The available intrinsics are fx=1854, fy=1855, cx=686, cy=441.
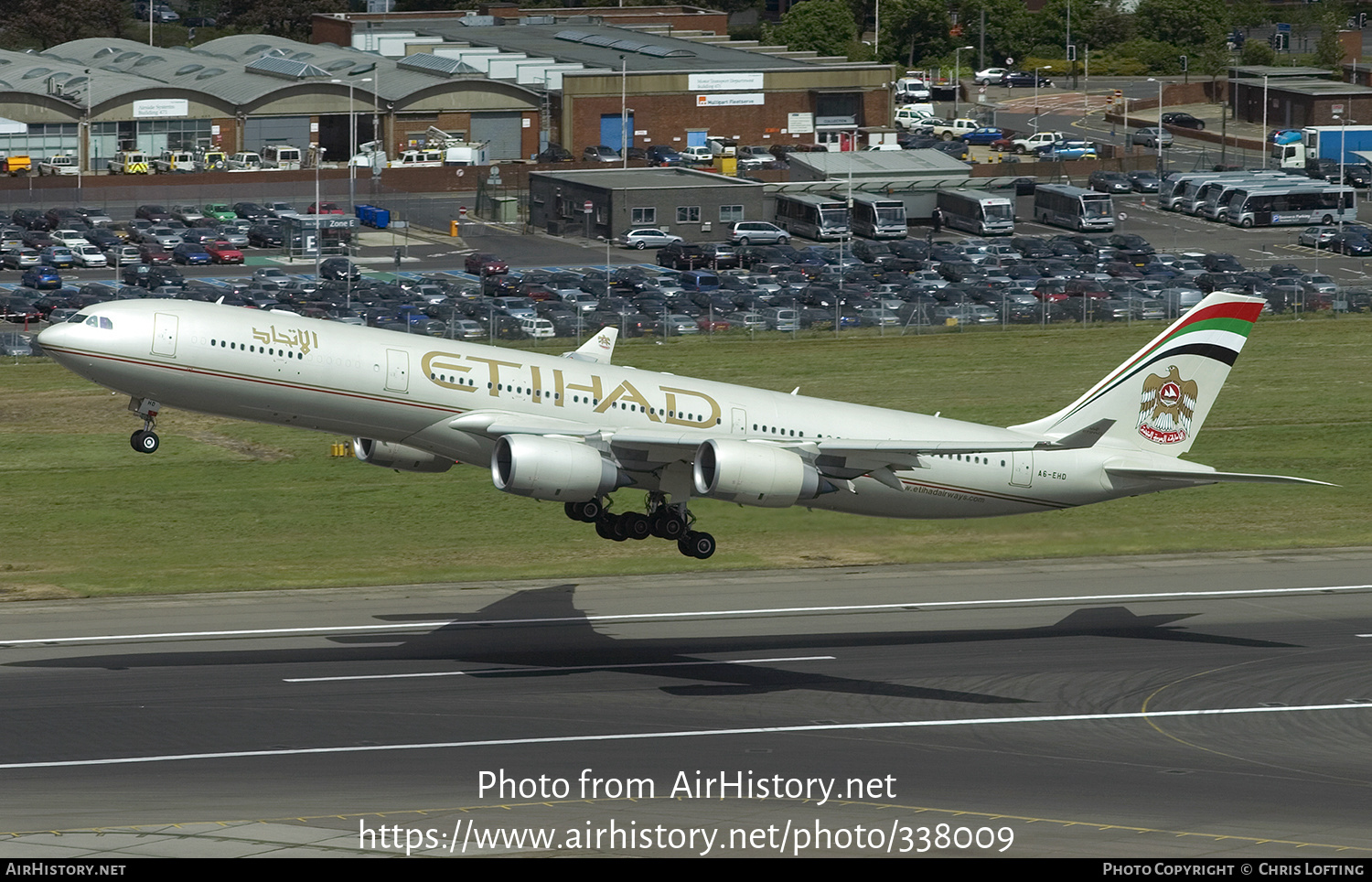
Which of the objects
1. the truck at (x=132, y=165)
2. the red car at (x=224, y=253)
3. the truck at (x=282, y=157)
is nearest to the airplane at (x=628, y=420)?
the red car at (x=224, y=253)

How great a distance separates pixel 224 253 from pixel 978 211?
223 ft

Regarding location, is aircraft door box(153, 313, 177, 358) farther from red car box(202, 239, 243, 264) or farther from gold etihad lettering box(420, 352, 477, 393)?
red car box(202, 239, 243, 264)

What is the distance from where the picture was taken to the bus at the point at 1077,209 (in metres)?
172

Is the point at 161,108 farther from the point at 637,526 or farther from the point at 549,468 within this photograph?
the point at 549,468

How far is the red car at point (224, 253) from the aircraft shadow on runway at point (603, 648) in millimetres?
89681

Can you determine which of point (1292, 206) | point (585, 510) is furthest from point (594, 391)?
point (1292, 206)

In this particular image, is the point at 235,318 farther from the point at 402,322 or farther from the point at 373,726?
the point at 402,322

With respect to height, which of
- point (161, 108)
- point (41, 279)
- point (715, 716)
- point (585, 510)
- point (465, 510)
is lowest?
point (715, 716)

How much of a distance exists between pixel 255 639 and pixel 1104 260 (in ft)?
335

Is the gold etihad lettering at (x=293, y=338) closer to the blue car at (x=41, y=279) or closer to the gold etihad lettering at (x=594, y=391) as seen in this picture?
the gold etihad lettering at (x=594, y=391)

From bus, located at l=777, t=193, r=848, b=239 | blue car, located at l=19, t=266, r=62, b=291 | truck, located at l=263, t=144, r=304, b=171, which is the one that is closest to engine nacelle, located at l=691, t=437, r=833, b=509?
blue car, located at l=19, t=266, r=62, b=291

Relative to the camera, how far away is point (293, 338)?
57.2 meters

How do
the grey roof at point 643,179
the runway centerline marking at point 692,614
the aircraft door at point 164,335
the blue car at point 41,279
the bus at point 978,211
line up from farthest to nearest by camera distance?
the bus at point 978,211, the grey roof at point 643,179, the blue car at point 41,279, the runway centerline marking at point 692,614, the aircraft door at point 164,335

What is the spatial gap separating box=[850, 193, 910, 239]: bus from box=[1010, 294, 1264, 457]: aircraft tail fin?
99570 millimetres
